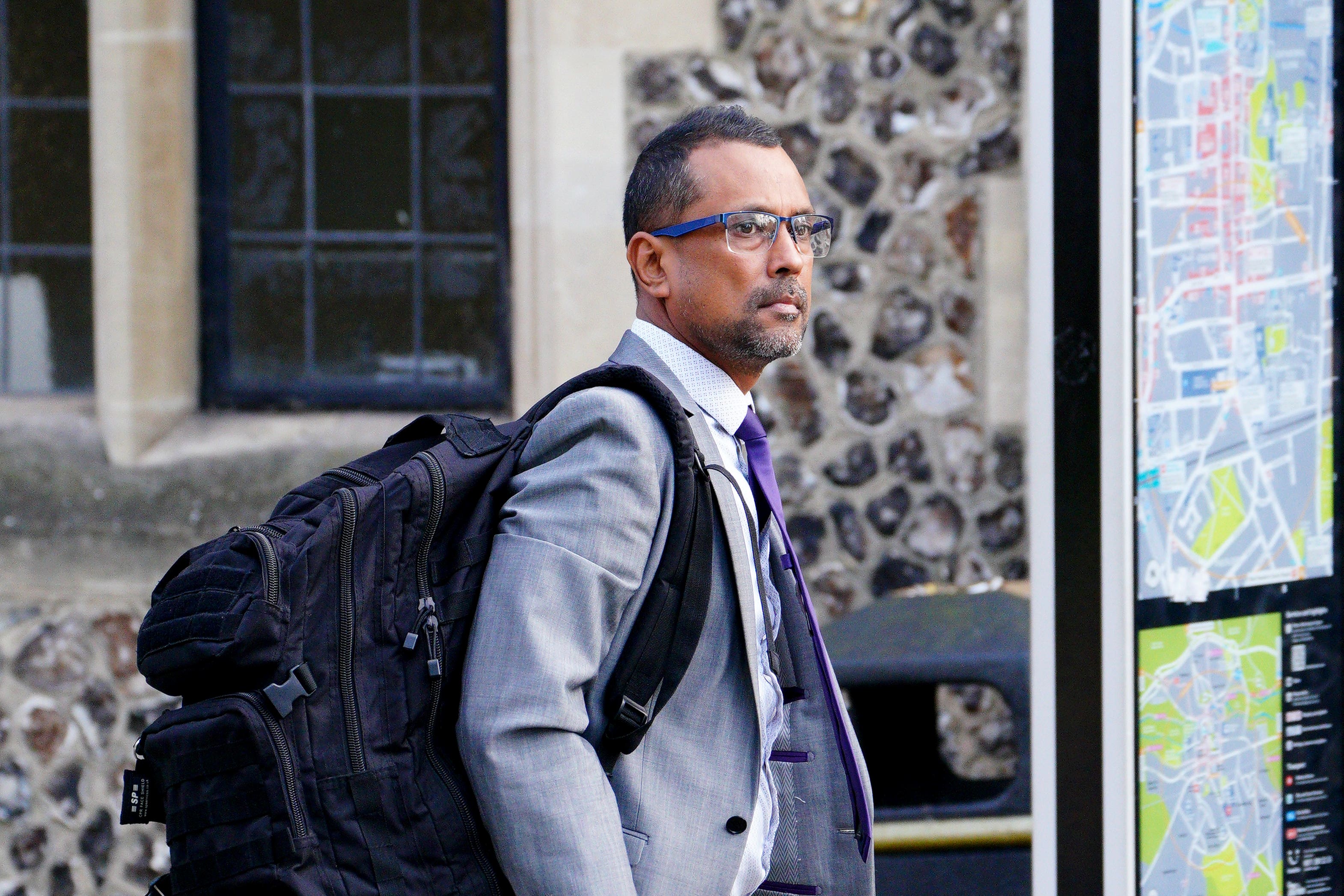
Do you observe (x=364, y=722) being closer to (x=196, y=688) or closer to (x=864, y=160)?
(x=196, y=688)

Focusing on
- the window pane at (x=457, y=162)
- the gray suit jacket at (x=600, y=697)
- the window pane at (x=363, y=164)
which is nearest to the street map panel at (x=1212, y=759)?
the gray suit jacket at (x=600, y=697)

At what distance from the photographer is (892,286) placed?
15.0 feet

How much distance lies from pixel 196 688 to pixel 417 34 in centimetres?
375

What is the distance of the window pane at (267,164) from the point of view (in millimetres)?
4621

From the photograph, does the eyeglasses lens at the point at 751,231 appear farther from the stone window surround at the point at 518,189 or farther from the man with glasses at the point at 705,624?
the stone window surround at the point at 518,189

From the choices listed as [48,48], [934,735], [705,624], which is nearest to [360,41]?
[48,48]

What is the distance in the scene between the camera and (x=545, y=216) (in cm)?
436

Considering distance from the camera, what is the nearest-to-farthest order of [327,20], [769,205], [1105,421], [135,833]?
[769,205]
[1105,421]
[135,833]
[327,20]

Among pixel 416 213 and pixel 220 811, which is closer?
pixel 220 811

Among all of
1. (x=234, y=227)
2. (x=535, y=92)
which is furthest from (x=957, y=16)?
(x=234, y=227)

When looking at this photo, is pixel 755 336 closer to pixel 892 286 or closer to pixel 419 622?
pixel 419 622

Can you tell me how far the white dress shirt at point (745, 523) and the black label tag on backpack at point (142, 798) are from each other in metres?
0.61

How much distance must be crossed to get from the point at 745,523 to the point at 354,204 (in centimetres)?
349

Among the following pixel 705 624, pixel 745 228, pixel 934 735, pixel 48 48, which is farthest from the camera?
pixel 48 48
